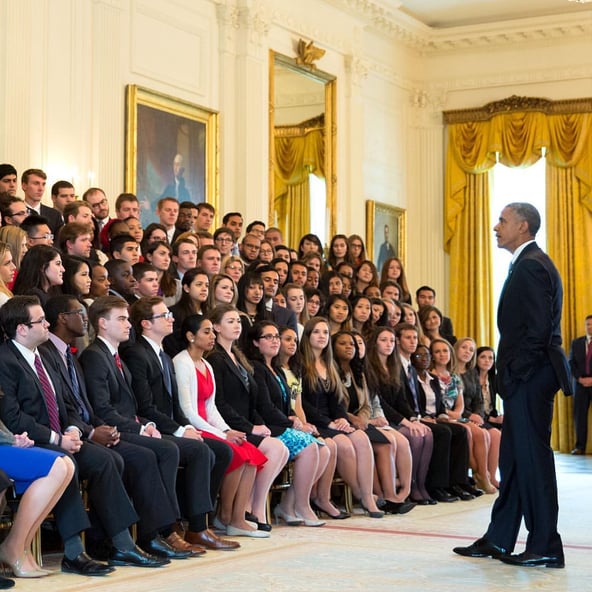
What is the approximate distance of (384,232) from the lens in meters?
16.5

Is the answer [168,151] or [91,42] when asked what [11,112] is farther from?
[168,151]

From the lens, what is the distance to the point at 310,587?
18.2 feet

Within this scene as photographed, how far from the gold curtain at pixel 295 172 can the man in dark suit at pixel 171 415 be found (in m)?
7.19

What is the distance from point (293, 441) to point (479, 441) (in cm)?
291

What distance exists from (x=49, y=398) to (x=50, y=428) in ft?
0.52

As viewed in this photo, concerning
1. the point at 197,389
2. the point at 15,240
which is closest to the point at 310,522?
the point at 197,389

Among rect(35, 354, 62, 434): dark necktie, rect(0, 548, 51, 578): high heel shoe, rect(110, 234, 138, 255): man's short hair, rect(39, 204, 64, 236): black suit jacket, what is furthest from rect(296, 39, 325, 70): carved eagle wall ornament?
rect(0, 548, 51, 578): high heel shoe

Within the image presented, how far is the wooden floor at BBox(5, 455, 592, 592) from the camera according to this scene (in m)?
5.56

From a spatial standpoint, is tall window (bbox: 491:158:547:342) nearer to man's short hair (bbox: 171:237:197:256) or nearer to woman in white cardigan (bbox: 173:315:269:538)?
man's short hair (bbox: 171:237:197:256)

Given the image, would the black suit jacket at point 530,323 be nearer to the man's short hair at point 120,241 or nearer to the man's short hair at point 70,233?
the man's short hair at point 70,233

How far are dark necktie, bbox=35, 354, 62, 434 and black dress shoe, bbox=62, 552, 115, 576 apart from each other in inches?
26.7

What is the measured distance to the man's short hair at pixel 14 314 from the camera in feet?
20.1

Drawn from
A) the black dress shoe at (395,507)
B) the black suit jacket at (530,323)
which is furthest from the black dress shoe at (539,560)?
the black dress shoe at (395,507)

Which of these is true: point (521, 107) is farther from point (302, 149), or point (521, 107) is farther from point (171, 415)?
point (171, 415)
